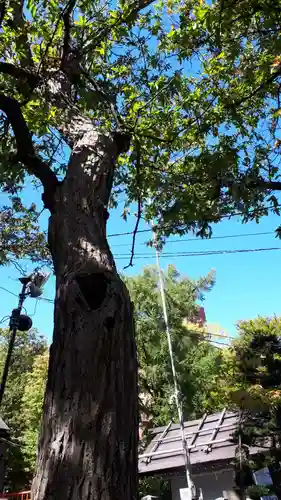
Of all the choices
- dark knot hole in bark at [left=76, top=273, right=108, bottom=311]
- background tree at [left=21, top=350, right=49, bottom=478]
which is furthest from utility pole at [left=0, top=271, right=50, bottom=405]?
background tree at [left=21, top=350, right=49, bottom=478]

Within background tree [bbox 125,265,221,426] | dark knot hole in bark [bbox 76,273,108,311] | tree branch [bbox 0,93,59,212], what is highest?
background tree [bbox 125,265,221,426]

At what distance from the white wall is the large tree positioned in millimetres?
9188

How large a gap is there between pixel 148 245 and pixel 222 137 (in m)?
2.21

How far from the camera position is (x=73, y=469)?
1544mm

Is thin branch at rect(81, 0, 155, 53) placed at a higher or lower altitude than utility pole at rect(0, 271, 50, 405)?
higher

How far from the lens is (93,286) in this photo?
2092 millimetres

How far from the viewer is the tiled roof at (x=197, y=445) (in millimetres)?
10969

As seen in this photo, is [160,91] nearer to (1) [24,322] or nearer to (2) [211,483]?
(1) [24,322]

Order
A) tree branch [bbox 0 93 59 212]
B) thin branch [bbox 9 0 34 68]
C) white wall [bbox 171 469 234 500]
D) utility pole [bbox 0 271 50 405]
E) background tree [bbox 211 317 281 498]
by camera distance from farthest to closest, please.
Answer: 1. white wall [bbox 171 469 234 500]
2. background tree [bbox 211 317 281 498]
3. utility pole [bbox 0 271 50 405]
4. thin branch [bbox 9 0 34 68]
5. tree branch [bbox 0 93 59 212]

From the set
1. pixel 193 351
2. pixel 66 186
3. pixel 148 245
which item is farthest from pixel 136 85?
pixel 193 351

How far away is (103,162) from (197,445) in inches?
449

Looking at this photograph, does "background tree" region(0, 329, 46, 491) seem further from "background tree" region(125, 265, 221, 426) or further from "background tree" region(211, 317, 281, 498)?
"background tree" region(211, 317, 281, 498)

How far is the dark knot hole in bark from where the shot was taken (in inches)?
81.4

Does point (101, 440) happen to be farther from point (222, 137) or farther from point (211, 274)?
point (211, 274)
